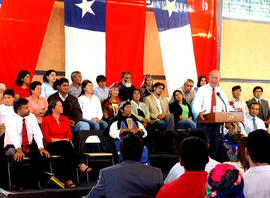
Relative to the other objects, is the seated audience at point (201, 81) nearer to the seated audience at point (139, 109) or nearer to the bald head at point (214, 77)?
the seated audience at point (139, 109)

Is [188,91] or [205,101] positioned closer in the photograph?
[205,101]

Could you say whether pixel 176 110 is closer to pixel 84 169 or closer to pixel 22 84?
pixel 84 169

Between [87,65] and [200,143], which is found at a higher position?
[87,65]

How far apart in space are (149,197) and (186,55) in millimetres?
6042

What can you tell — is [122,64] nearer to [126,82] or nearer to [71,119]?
[126,82]

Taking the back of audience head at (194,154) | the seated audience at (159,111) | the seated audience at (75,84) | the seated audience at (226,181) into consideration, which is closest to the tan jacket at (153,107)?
the seated audience at (159,111)

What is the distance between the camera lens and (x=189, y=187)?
7.29 feet

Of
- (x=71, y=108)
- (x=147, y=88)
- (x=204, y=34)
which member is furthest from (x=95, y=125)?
(x=204, y=34)

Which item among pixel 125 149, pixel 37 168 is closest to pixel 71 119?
pixel 37 168

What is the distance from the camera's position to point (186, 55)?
837 cm

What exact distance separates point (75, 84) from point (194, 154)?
5.05 meters

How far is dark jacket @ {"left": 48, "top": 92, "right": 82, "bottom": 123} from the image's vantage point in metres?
6.37

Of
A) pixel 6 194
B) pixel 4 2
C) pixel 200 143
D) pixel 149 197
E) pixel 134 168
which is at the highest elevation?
pixel 4 2

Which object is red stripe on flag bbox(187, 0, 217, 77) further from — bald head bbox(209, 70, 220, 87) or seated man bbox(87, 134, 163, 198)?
seated man bbox(87, 134, 163, 198)
